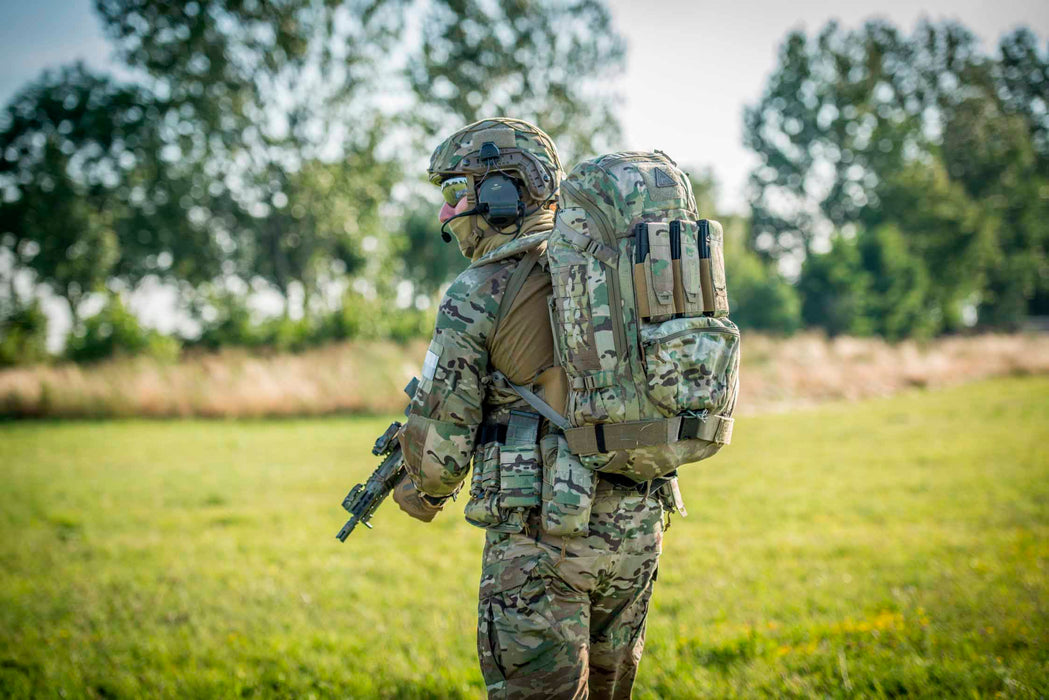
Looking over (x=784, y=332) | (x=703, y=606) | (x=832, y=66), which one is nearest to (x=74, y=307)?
(x=784, y=332)

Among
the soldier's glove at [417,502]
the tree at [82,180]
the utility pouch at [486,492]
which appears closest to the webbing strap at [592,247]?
the utility pouch at [486,492]

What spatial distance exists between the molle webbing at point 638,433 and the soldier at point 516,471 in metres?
0.20

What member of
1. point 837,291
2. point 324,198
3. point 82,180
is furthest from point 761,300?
point 82,180

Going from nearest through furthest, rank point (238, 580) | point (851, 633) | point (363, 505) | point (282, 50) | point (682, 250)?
point (682, 250), point (363, 505), point (851, 633), point (238, 580), point (282, 50)

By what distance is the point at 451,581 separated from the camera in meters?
6.88

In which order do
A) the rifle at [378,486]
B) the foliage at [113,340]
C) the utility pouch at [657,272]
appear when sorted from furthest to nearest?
the foliage at [113,340] → the rifle at [378,486] → the utility pouch at [657,272]

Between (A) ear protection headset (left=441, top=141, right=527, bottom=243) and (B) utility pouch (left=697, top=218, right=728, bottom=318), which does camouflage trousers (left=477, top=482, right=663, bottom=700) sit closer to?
(B) utility pouch (left=697, top=218, right=728, bottom=318)

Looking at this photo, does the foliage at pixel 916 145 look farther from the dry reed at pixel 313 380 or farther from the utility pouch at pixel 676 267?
the utility pouch at pixel 676 267

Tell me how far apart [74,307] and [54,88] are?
10.8 m

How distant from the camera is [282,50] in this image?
3300 cm

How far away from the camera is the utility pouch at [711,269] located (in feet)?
9.01

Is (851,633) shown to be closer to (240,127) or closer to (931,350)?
(931,350)

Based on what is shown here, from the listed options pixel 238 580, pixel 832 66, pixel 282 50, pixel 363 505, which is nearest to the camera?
pixel 363 505

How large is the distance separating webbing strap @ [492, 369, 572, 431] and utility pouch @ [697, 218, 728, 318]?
2.16ft
